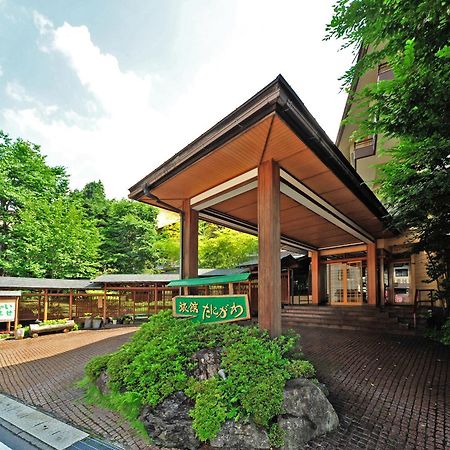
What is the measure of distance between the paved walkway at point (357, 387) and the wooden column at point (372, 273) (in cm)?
Result: 391

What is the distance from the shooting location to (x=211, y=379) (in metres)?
3.62

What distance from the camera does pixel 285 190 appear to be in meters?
6.00

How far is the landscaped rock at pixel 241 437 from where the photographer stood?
3.05 m

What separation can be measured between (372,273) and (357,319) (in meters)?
2.74

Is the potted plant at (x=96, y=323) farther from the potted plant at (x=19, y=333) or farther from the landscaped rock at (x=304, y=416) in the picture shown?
the landscaped rock at (x=304, y=416)

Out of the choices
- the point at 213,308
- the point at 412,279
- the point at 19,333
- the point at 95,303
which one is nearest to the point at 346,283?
the point at 412,279

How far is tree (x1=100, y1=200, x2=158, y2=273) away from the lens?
2155cm

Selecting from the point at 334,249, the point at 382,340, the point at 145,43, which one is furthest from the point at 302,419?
the point at 334,249

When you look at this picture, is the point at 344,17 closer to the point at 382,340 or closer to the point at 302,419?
the point at 302,419

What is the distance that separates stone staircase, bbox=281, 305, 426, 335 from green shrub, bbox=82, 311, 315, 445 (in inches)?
259

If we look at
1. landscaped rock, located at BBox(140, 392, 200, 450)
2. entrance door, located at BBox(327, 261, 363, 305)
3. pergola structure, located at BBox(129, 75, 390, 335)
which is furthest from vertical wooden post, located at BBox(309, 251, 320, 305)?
landscaped rock, located at BBox(140, 392, 200, 450)

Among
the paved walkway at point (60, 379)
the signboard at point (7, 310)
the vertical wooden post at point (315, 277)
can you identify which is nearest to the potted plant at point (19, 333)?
the signboard at point (7, 310)

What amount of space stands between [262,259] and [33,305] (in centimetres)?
1335

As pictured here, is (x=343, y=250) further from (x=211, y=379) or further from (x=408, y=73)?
(x=211, y=379)
